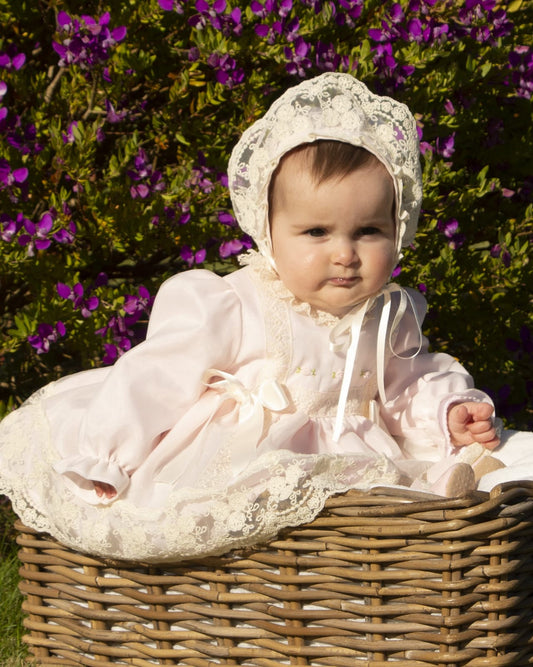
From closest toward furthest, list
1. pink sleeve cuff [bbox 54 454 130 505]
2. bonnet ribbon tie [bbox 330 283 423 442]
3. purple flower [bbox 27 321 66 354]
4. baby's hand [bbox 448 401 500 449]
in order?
pink sleeve cuff [bbox 54 454 130 505], bonnet ribbon tie [bbox 330 283 423 442], baby's hand [bbox 448 401 500 449], purple flower [bbox 27 321 66 354]

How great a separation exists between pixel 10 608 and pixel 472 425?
4.72 feet

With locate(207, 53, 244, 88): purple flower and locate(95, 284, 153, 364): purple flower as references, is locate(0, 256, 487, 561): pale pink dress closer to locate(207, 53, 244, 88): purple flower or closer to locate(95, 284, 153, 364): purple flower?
locate(95, 284, 153, 364): purple flower

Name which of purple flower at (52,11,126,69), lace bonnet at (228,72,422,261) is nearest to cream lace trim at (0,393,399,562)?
lace bonnet at (228,72,422,261)

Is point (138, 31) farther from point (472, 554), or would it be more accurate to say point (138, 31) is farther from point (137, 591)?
point (472, 554)

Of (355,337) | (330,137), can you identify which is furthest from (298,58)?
(355,337)

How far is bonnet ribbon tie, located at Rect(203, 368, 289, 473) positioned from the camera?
7.74ft

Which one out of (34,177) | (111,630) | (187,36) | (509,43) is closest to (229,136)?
(187,36)

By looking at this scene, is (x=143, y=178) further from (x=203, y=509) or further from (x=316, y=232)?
(x=203, y=509)

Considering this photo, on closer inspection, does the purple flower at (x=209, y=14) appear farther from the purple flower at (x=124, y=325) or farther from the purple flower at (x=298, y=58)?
the purple flower at (x=124, y=325)

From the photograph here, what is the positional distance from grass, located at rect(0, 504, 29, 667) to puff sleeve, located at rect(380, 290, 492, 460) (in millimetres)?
1198

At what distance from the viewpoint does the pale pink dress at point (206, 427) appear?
2.11 meters

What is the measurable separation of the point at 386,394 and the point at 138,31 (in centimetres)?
156

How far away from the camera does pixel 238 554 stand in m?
2.10

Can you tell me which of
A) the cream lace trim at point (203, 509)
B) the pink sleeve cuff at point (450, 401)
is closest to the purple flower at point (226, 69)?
the pink sleeve cuff at point (450, 401)
